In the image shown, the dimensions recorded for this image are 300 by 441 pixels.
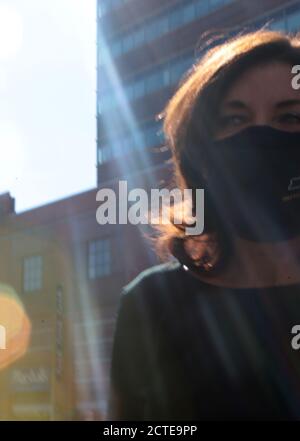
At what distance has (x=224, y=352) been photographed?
1.14 m

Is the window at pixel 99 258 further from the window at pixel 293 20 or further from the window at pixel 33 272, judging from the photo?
the window at pixel 293 20

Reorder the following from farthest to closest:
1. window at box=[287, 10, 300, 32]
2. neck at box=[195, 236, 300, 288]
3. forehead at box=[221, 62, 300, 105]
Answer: window at box=[287, 10, 300, 32], forehead at box=[221, 62, 300, 105], neck at box=[195, 236, 300, 288]

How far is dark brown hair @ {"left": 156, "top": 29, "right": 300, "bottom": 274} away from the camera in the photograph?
1343mm

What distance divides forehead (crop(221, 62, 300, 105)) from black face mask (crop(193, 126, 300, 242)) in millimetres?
64

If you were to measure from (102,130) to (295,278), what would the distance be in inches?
984

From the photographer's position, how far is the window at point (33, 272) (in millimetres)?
Result: 18078

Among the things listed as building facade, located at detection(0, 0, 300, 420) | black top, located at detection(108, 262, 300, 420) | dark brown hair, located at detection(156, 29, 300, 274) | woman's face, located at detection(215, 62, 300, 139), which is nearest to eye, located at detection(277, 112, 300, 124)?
woman's face, located at detection(215, 62, 300, 139)

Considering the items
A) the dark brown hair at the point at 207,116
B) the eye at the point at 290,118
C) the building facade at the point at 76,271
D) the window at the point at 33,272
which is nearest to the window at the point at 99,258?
the building facade at the point at 76,271

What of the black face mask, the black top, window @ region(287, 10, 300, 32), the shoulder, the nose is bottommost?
the black top

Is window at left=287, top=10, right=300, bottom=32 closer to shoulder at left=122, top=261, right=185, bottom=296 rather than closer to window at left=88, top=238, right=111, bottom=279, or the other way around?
window at left=88, top=238, right=111, bottom=279

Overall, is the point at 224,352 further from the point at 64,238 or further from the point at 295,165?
the point at 64,238

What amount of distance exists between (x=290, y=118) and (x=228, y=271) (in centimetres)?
34

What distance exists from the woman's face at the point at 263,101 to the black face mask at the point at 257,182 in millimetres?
19

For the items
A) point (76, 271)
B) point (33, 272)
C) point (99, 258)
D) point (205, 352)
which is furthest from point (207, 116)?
point (33, 272)
